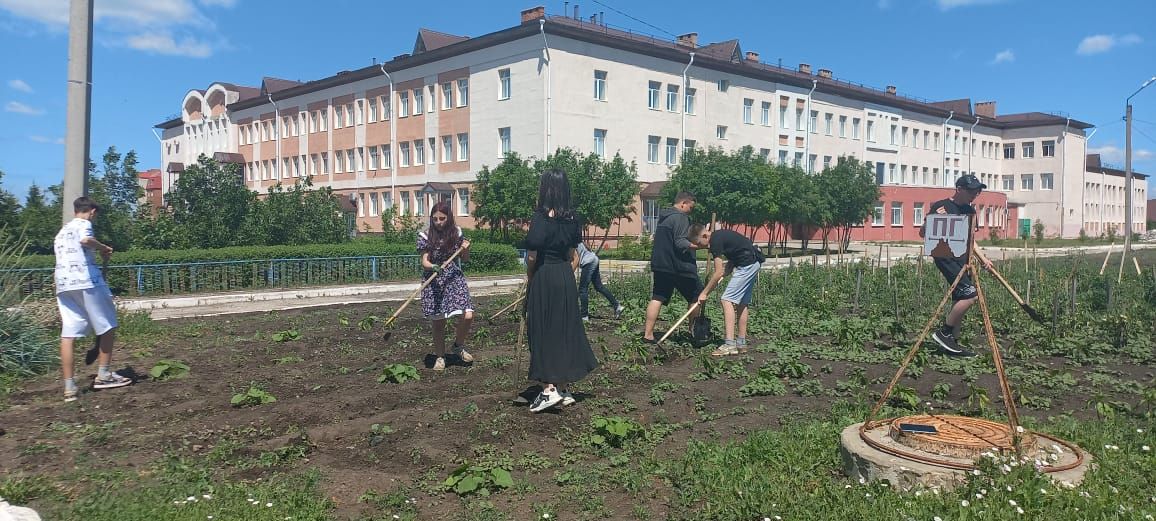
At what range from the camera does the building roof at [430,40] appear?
41.4m

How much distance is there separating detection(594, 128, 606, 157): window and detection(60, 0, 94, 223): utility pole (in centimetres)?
2842

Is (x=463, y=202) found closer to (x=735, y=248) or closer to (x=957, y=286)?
(x=735, y=248)

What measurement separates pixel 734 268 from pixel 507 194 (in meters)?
22.3

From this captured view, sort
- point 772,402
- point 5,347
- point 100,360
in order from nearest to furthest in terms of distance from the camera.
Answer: point 772,402 < point 100,360 < point 5,347

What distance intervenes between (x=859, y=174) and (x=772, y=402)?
34.1m

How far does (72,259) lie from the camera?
6.87 m

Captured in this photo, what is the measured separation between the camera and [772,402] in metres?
6.38

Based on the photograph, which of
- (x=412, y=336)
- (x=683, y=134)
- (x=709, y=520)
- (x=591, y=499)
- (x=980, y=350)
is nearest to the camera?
(x=709, y=520)

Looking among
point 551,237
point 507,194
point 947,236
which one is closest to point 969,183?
point 947,236

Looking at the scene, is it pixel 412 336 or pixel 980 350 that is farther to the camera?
pixel 412 336

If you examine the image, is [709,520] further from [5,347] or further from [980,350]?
[5,347]

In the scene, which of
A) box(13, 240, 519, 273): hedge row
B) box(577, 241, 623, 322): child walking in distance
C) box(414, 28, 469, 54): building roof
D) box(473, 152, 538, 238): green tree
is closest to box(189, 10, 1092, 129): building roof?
box(414, 28, 469, 54): building roof

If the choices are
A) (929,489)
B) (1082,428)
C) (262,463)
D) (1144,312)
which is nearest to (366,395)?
(262,463)

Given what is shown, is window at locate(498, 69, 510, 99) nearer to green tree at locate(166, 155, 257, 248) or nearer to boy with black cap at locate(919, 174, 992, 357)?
green tree at locate(166, 155, 257, 248)
